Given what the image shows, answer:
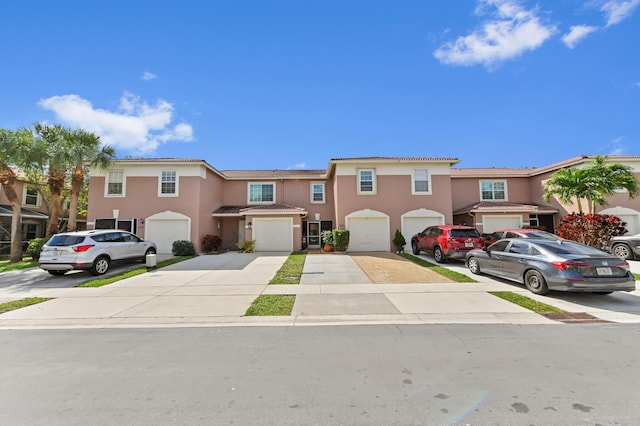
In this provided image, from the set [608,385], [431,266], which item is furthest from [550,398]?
[431,266]

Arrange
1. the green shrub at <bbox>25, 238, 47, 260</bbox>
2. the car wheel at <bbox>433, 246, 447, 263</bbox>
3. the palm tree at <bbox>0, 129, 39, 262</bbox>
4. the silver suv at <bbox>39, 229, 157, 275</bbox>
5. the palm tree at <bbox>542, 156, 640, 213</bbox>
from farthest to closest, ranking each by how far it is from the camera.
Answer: the green shrub at <bbox>25, 238, 47, 260</bbox>
the palm tree at <bbox>0, 129, 39, 262</bbox>
the palm tree at <bbox>542, 156, 640, 213</bbox>
the car wheel at <bbox>433, 246, 447, 263</bbox>
the silver suv at <bbox>39, 229, 157, 275</bbox>

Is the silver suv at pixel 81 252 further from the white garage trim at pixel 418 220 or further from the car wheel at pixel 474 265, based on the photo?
the white garage trim at pixel 418 220

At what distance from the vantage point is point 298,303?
22.7 ft

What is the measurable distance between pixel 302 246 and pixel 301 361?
16504mm

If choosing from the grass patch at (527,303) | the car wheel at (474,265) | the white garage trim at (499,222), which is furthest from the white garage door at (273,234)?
the grass patch at (527,303)

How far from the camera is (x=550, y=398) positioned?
302 centimetres

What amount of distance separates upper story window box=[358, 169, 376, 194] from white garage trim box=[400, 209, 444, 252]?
2.66m

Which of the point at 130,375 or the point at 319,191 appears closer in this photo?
the point at 130,375

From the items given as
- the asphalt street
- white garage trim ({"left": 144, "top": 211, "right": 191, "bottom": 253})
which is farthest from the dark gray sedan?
white garage trim ({"left": 144, "top": 211, "right": 191, "bottom": 253})

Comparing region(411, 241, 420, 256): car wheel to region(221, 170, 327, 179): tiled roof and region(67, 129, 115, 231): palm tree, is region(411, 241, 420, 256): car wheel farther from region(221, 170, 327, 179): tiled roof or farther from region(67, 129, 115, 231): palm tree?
region(67, 129, 115, 231): palm tree

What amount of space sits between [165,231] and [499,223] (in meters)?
21.1

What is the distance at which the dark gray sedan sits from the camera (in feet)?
22.2

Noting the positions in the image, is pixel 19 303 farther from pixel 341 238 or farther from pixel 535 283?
pixel 341 238

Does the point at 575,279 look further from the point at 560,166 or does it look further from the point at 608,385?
the point at 560,166
